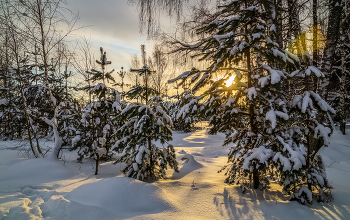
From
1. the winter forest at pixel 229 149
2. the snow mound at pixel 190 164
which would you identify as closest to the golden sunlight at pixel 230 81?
the winter forest at pixel 229 149

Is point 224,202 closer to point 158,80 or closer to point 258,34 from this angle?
point 258,34

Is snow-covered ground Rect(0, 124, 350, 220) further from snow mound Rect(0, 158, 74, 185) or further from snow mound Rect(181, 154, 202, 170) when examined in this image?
snow mound Rect(181, 154, 202, 170)

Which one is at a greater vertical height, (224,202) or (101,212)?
(101,212)

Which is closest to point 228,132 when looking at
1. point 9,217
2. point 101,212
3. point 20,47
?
point 101,212

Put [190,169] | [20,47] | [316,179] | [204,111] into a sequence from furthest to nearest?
[20,47]
[190,169]
[204,111]
[316,179]

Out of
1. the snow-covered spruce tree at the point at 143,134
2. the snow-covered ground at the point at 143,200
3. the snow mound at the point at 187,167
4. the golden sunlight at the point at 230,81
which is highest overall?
the golden sunlight at the point at 230,81

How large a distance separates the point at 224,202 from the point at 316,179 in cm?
178

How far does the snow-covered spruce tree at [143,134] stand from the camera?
403cm

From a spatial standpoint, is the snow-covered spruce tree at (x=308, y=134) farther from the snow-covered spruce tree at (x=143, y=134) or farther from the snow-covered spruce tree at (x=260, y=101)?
the snow-covered spruce tree at (x=143, y=134)

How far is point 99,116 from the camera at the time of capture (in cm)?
615

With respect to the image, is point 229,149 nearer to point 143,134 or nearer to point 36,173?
point 143,134

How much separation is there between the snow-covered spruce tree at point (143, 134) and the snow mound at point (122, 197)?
74 cm

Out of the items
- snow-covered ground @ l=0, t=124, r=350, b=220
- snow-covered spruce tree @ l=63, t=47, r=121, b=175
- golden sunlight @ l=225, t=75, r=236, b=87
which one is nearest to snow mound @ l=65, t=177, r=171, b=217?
snow-covered ground @ l=0, t=124, r=350, b=220

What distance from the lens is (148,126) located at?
13.0 ft
